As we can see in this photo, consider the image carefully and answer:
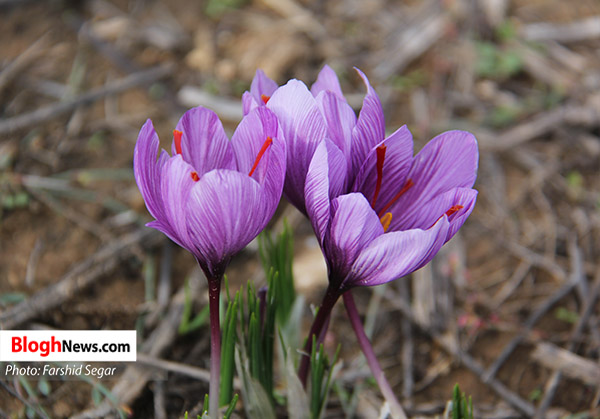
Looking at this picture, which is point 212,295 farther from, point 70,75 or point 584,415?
point 70,75

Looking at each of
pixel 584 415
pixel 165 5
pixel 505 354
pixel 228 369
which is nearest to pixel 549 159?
pixel 505 354

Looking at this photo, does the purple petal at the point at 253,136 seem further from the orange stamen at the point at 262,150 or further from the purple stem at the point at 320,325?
the purple stem at the point at 320,325

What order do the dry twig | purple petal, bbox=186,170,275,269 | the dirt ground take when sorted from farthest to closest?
1. the dry twig
2. the dirt ground
3. purple petal, bbox=186,170,275,269

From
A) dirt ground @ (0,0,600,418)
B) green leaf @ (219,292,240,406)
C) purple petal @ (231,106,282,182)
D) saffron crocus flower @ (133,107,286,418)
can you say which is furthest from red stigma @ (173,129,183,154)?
dirt ground @ (0,0,600,418)

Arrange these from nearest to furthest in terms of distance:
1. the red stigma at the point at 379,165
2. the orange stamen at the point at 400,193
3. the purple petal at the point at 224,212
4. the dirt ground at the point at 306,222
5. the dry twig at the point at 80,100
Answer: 1. the purple petal at the point at 224,212
2. the red stigma at the point at 379,165
3. the orange stamen at the point at 400,193
4. the dirt ground at the point at 306,222
5. the dry twig at the point at 80,100

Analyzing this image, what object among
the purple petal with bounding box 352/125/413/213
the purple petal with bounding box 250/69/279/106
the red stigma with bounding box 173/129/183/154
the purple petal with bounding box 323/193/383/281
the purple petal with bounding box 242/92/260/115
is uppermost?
the purple petal with bounding box 250/69/279/106

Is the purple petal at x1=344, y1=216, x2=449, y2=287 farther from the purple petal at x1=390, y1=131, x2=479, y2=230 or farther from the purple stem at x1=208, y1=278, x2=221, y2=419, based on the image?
→ the purple stem at x1=208, y1=278, x2=221, y2=419

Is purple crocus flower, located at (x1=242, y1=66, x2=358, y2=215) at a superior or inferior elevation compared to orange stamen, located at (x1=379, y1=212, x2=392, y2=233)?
superior

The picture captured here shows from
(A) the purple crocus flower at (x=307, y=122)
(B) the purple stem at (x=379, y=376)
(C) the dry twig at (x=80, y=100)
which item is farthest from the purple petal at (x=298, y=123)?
(C) the dry twig at (x=80, y=100)

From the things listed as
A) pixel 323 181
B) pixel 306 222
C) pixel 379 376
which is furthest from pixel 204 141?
pixel 306 222
